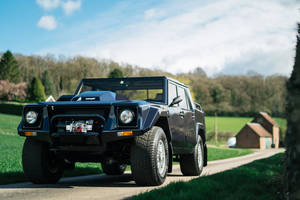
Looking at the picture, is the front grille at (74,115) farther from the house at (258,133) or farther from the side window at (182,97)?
the house at (258,133)

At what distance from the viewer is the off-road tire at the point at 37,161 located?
626cm

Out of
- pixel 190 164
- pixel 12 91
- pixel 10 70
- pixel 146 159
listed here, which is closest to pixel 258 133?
pixel 12 91

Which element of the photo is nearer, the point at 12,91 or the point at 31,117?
the point at 31,117

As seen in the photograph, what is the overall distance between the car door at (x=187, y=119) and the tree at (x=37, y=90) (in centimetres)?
6704

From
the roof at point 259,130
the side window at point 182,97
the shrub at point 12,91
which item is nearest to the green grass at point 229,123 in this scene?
the roof at point 259,130

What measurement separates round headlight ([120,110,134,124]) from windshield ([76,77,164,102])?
1.90m

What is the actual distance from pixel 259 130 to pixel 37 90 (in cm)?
4930

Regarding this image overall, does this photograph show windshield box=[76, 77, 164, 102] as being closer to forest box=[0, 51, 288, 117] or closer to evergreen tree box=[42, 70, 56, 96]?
forest box=[0, 51, 288, 117]

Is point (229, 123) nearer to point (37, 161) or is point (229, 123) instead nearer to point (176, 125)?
point (176, 125)

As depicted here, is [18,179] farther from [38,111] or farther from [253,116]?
[253,116]

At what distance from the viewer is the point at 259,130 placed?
84.1 meters

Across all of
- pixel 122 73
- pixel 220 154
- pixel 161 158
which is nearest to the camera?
pixel 161 158

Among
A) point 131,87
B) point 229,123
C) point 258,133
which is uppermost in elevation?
point 131,87

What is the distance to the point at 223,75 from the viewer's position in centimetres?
Answer: 8131
